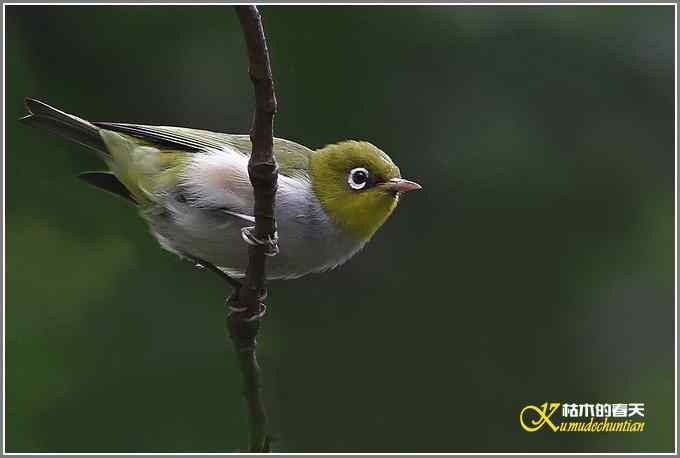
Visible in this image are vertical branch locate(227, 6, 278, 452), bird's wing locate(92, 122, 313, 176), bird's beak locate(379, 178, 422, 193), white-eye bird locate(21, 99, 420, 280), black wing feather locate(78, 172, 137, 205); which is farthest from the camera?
black wing feather locate(78, 172, 137, 205)

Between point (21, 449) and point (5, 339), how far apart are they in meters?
0.60

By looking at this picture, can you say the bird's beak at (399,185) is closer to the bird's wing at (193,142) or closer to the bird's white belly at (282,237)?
the bird's white belly at (282,237)

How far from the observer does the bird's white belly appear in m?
3.90

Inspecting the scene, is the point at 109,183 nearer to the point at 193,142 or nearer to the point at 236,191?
the point at 193,142

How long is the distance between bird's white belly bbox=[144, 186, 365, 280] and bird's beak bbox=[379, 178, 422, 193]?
0.27 m

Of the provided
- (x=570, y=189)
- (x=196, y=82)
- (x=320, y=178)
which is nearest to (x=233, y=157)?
(x=320, y=178)

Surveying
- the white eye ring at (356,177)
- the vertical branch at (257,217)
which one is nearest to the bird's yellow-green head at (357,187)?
the white eye ring at (356,177)

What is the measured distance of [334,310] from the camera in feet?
17.9

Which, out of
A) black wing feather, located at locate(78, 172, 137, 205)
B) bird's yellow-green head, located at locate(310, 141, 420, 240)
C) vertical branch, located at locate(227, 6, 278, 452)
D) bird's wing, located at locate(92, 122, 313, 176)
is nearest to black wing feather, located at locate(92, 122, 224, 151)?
bird's wing, located at locate(92, 122, 313, 176)

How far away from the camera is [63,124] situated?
4.23 metres

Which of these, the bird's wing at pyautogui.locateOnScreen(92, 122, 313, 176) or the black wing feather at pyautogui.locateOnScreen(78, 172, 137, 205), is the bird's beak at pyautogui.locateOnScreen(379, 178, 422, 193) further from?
the black wing feather at pyautogui.locateOnScreen(78, 172, 137, 205)

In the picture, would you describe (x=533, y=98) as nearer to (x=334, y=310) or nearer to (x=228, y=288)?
(x=334, y=310)

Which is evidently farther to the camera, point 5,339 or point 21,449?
point 5,339

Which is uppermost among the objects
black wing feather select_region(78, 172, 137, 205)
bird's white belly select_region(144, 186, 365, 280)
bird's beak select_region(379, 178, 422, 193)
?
bird's beak select_region(379, 178, 422, 193)
